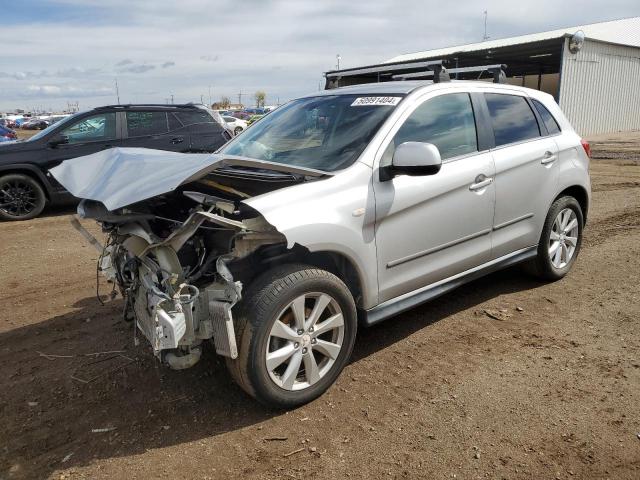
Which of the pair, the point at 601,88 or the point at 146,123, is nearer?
the point at 146,123

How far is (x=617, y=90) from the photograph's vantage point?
24656mm

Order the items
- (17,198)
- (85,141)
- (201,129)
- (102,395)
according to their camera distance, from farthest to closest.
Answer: (201,129) → (85,141) → (17,198) → (102,395)

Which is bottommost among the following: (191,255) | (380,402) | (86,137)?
(380,402)

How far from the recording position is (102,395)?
129 inches

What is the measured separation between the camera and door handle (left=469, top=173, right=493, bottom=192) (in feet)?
12.4

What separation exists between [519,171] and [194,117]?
7.00m

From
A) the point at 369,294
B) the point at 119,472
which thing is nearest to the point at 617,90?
the point at 369,294

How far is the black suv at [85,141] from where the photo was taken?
8.56 metres

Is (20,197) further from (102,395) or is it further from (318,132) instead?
(318,132)

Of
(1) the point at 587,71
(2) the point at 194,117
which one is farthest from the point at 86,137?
(1) the point at 587,71

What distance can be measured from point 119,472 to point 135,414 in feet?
1.63

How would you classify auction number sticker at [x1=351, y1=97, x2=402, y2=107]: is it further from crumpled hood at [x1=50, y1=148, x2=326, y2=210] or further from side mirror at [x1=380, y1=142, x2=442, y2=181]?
crumpled hood at [x1=50, y1=148, x2=326, y2=210]

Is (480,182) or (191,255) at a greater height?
(480,182)

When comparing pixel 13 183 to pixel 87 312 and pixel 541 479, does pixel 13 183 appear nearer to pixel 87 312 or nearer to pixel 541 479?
pixel 87 312
